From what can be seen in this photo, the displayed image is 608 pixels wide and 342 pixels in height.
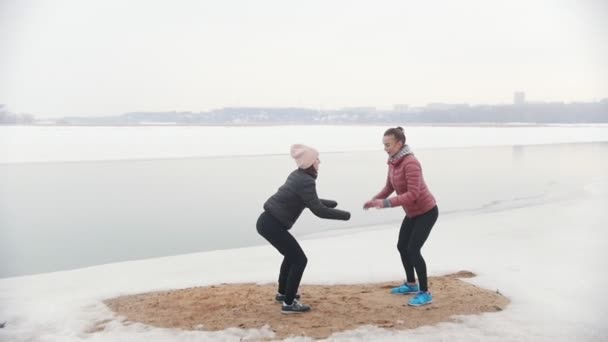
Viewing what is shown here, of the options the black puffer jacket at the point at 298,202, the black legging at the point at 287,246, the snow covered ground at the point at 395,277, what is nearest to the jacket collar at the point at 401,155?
the black puffer jacket at the point at 298,202

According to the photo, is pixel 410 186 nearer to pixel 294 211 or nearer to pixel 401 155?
pixel 401 155

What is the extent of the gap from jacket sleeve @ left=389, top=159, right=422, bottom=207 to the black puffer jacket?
0.40 m

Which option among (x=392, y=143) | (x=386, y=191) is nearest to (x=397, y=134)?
(x=392, y=143)

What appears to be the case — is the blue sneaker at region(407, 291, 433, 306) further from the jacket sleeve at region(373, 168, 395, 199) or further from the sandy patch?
the jacket sleeve at region(373, 168, 395, 199)

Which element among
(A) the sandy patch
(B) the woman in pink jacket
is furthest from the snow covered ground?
(B) the woman in pink jacket

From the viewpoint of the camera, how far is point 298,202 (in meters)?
3.70

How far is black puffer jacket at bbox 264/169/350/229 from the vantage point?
3596 millimetres

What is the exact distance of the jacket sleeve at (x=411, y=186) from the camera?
3775 millimetres

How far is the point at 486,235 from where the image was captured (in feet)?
23.1

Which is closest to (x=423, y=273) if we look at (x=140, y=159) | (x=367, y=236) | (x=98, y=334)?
(x=98, y=334)

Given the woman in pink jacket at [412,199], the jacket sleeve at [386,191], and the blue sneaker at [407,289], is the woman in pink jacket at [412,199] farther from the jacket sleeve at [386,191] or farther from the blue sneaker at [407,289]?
the blue sneaker at [407,289]

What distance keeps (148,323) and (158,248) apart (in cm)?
316

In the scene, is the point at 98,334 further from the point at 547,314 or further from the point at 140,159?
the point at 140,159

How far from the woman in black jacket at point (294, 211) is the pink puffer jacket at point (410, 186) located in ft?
1.51
